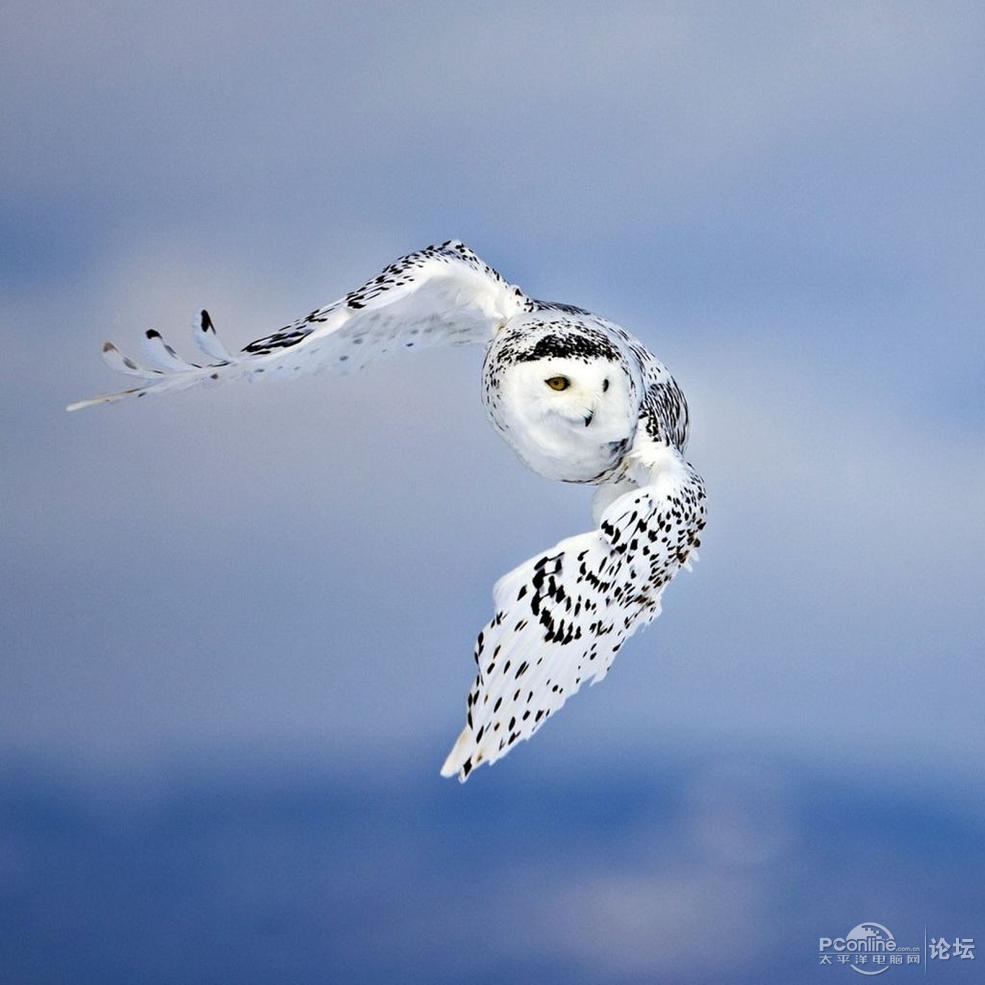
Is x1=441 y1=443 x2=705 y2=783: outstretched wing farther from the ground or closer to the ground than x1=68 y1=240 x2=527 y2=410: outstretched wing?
closer to the ground

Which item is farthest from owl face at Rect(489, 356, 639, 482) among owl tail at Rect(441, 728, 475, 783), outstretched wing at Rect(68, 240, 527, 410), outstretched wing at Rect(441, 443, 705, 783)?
owl tail at Rect(441, 728, 475, 783)

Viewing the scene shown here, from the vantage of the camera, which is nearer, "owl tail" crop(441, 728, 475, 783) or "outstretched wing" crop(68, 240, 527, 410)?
"owl tail" crop(441, 728, 475, 783)

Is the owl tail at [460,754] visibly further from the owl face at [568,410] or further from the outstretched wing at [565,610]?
the owl face at [568,410]

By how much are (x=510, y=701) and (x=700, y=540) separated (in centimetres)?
51

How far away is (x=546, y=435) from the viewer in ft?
10.4

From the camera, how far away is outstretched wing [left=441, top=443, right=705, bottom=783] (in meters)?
2.90

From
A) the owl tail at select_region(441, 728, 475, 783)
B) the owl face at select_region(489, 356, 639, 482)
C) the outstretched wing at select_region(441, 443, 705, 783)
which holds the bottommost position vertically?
the owl tail at select_region(441, 728, 475, 783)

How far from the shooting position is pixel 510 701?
9.78 feet

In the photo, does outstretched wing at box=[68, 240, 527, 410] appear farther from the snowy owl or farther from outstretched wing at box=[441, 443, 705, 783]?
outstretched wing at box=[441, 443, 705, 783]

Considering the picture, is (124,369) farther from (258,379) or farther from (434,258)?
(434,258)

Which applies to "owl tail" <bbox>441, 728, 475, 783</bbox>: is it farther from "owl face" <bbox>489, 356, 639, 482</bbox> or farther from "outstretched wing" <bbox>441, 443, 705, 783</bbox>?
"owl face" <bbox>489, 356, 639, 482</bbox>

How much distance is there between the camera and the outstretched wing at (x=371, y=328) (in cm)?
312

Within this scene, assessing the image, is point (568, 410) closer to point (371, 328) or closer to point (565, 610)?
point (565, 610)

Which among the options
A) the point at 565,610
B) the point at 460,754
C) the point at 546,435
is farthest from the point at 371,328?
the point at 460,754
